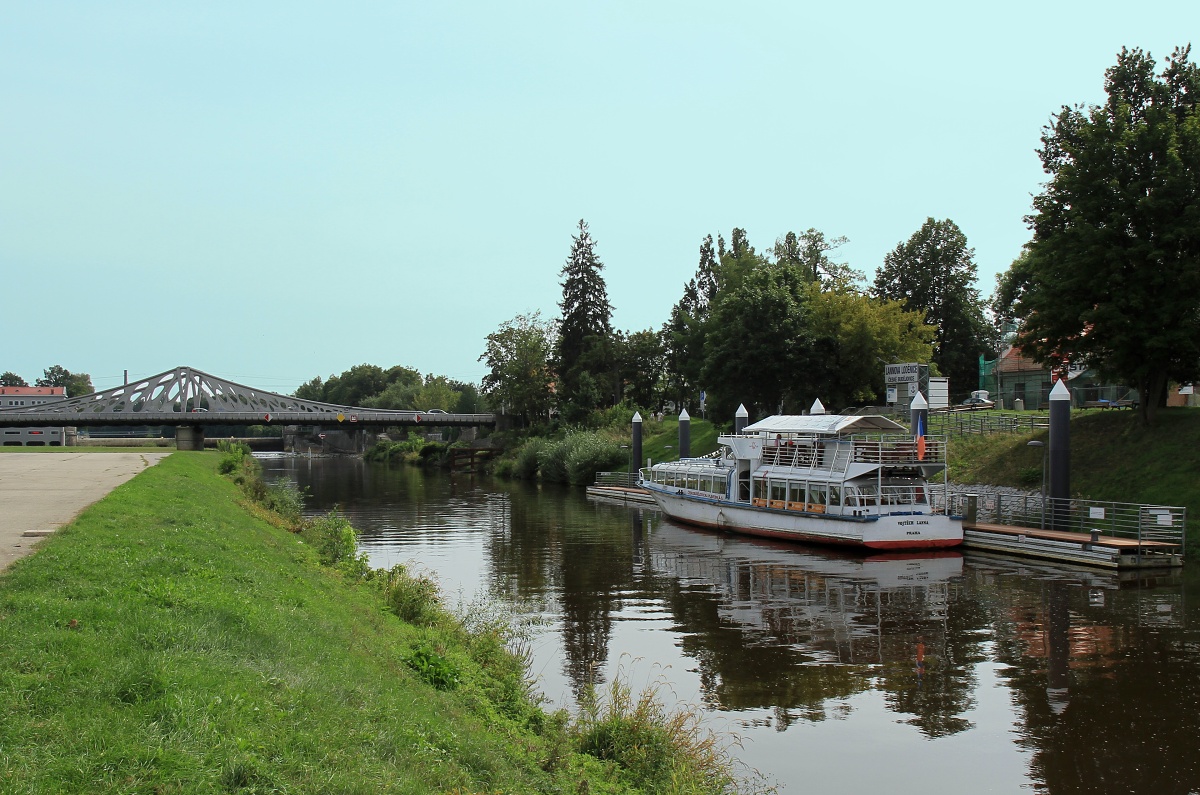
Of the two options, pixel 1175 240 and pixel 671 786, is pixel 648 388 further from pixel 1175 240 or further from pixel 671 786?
pixel 671 786

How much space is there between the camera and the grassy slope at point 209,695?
7434mm

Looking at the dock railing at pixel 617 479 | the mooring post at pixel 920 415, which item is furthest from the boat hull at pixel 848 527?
the dock railing at pixel 617 479

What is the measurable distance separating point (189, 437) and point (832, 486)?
76.9 m

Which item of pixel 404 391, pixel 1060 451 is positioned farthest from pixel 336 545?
pixel 404 391

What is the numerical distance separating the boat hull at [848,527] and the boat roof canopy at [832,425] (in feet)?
12.7

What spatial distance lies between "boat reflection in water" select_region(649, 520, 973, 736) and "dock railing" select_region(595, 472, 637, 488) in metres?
27.2

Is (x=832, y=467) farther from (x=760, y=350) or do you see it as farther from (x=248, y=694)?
(x=248, y=694)

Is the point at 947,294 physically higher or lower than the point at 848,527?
higher

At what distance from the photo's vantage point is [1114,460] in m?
39.9

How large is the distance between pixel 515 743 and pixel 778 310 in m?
56.7

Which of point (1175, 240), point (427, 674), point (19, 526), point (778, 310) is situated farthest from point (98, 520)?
point (778, 310)

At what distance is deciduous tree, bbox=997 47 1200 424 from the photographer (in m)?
37.2

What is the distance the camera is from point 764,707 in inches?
675

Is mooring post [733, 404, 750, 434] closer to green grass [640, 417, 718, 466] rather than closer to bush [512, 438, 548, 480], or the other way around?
green grass [640, 417, 718, 466]
